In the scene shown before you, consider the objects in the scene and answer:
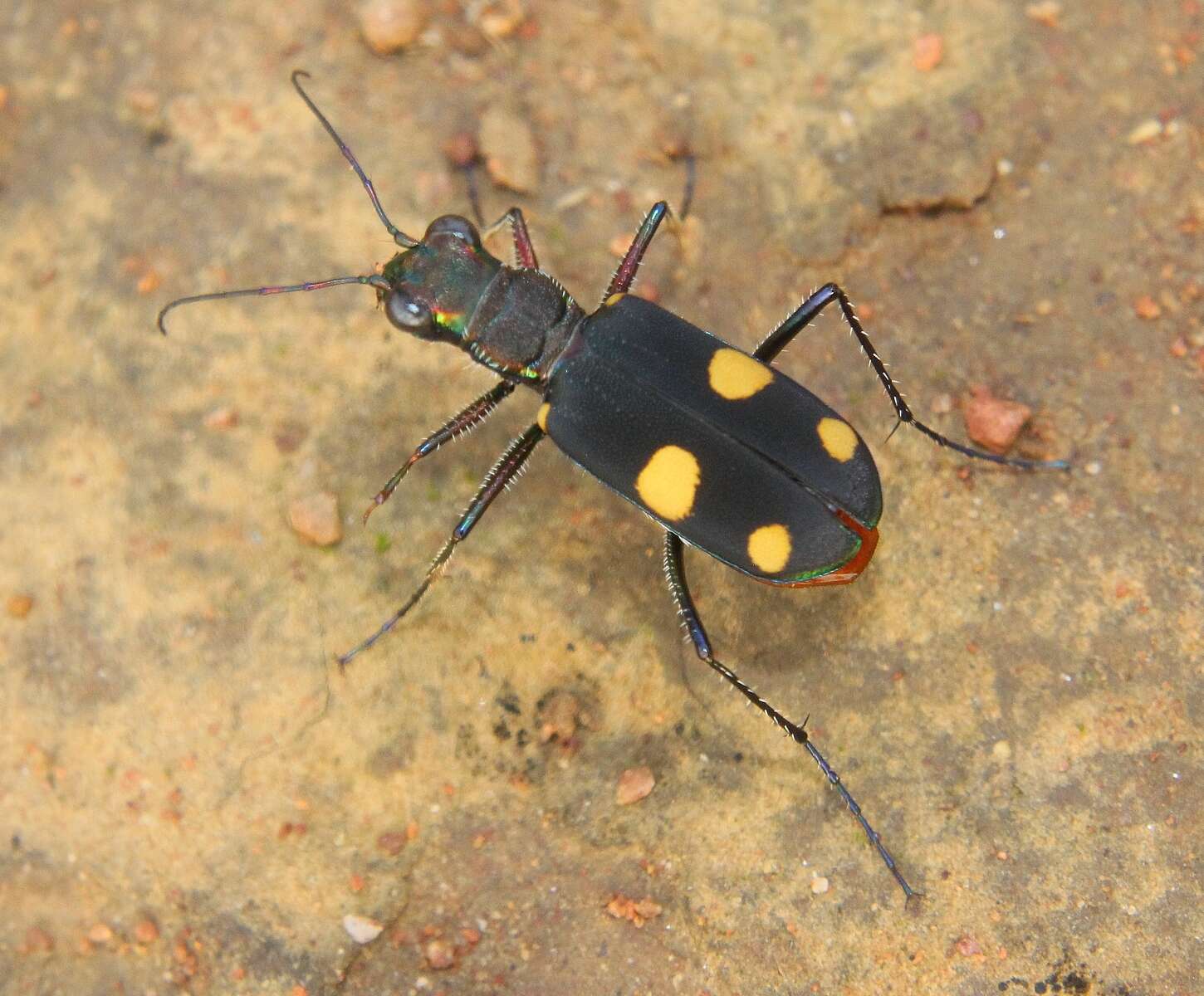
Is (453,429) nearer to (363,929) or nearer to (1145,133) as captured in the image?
(363,929)

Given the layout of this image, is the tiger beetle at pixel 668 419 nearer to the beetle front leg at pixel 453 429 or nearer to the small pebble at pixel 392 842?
the beetle front leg at pixel 453 429

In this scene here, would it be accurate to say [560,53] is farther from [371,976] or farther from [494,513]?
[371,976]

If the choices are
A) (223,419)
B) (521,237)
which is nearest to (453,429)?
(521,237)

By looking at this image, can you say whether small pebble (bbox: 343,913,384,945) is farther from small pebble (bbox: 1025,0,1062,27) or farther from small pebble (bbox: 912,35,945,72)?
small pebble (bbox: 1025,0,1062,27)

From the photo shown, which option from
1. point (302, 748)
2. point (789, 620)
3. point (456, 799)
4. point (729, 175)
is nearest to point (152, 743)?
point (302, 748)

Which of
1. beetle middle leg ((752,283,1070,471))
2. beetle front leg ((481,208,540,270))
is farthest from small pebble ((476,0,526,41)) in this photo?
beetle middle leg ((752,283,1070,471))

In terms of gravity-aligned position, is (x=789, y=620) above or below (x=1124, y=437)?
below
